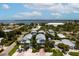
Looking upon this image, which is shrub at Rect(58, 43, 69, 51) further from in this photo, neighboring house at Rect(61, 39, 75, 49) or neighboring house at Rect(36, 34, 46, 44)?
neighboring house at Rect(36, 34, 46, 44)

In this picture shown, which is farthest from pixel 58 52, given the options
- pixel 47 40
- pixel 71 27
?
pixel 71 27

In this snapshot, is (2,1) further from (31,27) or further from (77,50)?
(77,50)

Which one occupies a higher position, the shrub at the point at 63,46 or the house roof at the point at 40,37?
the house roof at the point at 40,37

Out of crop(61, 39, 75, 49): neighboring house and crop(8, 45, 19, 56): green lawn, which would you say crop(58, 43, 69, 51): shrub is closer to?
crop(61, 39, 75, 49): neighboring house

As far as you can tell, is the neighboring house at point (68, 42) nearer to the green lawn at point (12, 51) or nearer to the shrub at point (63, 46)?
the shrub at point (63, 46)

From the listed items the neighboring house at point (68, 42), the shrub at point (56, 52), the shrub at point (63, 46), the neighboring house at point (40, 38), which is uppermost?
the neighboring house at point (40, 38)

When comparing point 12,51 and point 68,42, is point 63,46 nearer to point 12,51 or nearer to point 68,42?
point 68,42

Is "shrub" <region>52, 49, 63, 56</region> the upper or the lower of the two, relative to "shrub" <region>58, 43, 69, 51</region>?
lower

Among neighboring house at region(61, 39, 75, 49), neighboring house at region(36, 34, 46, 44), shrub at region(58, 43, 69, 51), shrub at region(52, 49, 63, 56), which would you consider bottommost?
shrub at region(52, 49, 63, 56)

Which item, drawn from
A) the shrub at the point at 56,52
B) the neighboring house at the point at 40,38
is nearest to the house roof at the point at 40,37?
the neighboring house at the point at 40,38


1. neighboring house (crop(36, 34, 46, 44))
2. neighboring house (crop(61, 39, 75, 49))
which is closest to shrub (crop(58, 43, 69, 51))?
neighboring house (crop(61, 39, 75, 49))

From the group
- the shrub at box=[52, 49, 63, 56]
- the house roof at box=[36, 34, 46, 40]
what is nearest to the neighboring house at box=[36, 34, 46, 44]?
the house roof at box=[36, 34, 46, 40]
